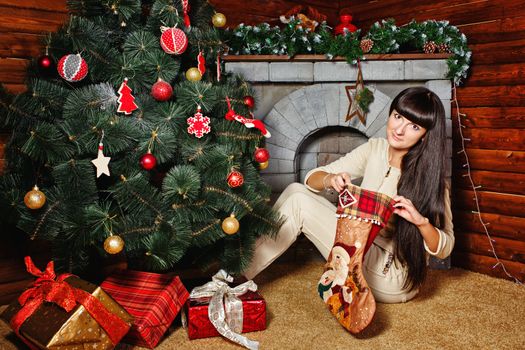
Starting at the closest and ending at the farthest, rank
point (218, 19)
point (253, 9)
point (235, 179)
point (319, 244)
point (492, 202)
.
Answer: point (235, 179) → point (218, 19) → point (319, 244) → point (492, 202) → point (253, 9)

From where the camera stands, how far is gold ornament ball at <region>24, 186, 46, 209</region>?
1.70 meters

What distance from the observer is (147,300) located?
1.84m

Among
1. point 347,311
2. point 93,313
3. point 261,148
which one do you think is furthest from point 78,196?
point 347,311

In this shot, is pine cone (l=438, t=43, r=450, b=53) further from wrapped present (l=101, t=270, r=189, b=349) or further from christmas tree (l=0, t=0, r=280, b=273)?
wrapped present (l=101, t=270, r=189, b=349)

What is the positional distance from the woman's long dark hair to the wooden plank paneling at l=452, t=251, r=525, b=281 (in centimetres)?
86

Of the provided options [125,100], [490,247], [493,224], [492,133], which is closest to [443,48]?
[492,133]

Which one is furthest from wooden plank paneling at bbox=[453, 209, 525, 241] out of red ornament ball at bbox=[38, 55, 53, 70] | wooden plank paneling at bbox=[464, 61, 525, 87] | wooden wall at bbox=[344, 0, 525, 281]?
red ornament ball at bbox=[38, 55, 53, 70]

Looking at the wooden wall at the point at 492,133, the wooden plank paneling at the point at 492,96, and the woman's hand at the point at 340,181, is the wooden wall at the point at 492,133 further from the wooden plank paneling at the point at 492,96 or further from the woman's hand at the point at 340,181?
the woman's hand at the point at 340,181

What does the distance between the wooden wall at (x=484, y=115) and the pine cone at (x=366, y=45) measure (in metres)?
Result: 0.55

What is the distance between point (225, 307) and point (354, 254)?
54cm

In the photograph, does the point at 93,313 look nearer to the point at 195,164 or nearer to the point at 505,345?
the point at 195,164

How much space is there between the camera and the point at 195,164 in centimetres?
186

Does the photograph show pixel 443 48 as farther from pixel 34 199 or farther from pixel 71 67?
pixel 34 199

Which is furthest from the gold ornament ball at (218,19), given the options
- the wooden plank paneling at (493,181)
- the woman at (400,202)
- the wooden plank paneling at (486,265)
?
the wooden plank paneling at (486,265)
